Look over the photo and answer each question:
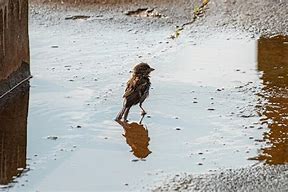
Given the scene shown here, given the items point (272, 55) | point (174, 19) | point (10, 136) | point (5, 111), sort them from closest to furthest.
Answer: point (10, 136)
point (5, 111)
point (272, 55)
point (174, 19)

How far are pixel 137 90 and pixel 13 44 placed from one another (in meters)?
1.66

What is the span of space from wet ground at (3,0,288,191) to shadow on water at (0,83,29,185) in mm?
69

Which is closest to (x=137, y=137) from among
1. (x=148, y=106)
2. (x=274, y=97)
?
(x=148, y=106)

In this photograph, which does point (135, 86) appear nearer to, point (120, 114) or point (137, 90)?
point (137, 90)

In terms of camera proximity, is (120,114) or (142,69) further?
(142,69)

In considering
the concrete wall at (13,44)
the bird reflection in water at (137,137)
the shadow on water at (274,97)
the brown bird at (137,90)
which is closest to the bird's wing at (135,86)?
the brown bird at (137,90)

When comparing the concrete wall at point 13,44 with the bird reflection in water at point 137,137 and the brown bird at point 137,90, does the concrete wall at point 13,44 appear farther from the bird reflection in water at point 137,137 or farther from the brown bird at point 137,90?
the bird reflection in water at point 137,137

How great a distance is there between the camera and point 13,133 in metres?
7.21

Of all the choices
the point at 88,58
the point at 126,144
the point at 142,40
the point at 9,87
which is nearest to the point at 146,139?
the point at 126,144

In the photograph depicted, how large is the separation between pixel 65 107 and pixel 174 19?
374 cm

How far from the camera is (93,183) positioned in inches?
241

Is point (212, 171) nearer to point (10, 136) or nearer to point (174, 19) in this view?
point (10, 136)

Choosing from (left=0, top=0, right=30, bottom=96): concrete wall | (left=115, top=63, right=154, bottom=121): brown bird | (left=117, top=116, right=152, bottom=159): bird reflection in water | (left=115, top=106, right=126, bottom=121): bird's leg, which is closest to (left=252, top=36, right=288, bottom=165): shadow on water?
(left=117, top=116, right=152, bottom=159): bird reflection in water

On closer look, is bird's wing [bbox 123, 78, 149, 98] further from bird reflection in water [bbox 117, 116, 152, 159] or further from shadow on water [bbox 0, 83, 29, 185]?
shadow on water [bbox 0, 83, 29, 185]
